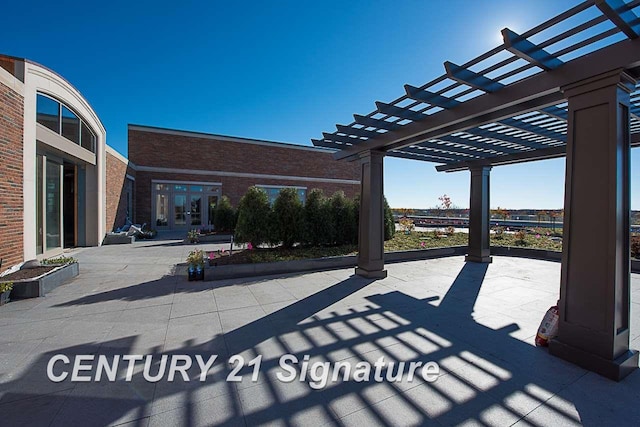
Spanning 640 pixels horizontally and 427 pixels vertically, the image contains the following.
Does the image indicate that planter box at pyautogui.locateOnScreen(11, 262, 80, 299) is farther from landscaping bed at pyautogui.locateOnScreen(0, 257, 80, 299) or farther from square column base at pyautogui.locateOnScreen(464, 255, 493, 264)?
square column base at pyautogui.locateOnScreen(464, 255, 493, 264)

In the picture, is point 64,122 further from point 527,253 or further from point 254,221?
point 527,253


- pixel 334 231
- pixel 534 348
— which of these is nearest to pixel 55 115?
pixel 334 231

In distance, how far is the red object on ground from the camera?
3.38 metres

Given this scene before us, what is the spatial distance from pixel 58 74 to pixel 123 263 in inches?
232

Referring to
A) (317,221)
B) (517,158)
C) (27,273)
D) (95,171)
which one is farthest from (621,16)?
(95,171)

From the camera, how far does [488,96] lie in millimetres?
4094

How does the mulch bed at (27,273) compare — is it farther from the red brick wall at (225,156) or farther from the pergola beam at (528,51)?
the red brick wall at (225,156)

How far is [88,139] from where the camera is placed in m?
10.9

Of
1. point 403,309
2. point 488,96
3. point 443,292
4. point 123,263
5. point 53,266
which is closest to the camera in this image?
point 488,96

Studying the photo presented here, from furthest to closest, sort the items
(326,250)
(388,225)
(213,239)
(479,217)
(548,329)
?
(213,239), (388,225), (479,217), (326,250), (548,329)

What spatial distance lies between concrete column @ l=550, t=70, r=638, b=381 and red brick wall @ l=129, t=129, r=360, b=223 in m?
17.4

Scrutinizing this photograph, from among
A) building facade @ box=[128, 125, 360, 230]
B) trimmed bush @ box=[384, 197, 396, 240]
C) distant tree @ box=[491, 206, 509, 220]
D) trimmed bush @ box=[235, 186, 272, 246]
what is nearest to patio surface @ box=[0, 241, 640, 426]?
trimmed bush @ box=[235, 186, 272, 246]

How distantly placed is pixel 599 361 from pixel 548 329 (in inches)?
22.7

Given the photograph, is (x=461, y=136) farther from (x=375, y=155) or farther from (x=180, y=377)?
(x=180, y=377)
